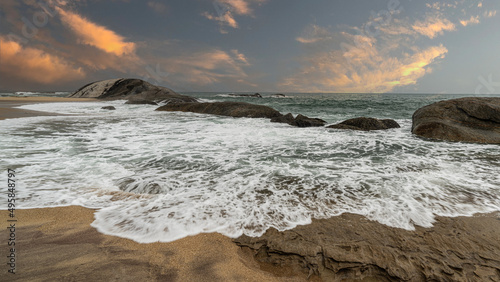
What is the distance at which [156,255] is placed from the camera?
1954mm

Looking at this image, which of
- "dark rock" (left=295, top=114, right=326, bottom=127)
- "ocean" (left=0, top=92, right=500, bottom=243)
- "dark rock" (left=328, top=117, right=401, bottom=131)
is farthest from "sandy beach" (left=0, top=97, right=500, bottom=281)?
"dark rock" (left=295, top=114, right=326, bottom=127)

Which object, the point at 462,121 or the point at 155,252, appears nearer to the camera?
the point at 155,252

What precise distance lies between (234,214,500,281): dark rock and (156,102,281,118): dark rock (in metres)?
11.5

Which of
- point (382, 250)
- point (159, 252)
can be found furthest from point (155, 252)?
point (382, 250)

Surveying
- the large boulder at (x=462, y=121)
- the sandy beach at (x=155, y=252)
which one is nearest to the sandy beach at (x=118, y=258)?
the sandy beach at (x=155, y=252)

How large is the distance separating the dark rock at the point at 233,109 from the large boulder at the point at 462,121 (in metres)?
7.43

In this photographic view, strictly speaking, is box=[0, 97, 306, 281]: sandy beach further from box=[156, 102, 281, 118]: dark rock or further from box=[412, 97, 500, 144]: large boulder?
box=[156, 102, 281, 118]: dark rock

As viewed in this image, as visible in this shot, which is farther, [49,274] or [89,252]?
[89,252]

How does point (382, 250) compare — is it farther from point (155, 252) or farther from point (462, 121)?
point (462, 121)

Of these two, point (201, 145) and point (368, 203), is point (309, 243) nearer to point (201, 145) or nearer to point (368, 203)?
point (368, 203)

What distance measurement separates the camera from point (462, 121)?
8055mm

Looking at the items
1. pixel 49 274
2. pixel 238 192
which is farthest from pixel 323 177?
pixel 49 274

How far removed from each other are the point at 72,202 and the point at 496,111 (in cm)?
1203

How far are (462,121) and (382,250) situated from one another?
8928 mm
